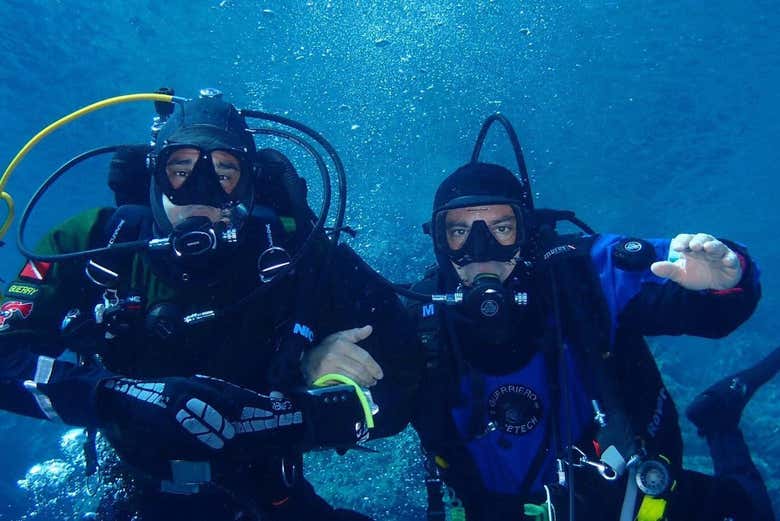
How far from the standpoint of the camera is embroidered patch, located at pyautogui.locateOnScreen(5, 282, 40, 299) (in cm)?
267

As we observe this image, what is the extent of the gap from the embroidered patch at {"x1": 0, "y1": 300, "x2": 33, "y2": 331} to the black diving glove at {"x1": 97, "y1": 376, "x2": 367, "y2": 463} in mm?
765

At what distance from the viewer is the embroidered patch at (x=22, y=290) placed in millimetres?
2672

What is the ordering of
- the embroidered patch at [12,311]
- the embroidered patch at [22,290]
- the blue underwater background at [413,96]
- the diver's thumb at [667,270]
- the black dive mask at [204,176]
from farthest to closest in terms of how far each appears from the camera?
the blue underwater background at [413,96] < the black dive mask at [204,176] < the diver's thumb at [667,270] < the embroidered patch at [22,290] < the embroidered patch at [12,311]

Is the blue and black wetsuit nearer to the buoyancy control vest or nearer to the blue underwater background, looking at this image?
the buoyancy control vest

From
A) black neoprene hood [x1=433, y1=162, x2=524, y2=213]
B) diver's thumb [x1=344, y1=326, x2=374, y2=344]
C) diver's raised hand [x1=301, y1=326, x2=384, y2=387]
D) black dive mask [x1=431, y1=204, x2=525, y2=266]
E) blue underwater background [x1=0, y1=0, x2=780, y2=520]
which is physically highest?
blue underwater background [x1=0, y1=0, x2=780, y2=520]

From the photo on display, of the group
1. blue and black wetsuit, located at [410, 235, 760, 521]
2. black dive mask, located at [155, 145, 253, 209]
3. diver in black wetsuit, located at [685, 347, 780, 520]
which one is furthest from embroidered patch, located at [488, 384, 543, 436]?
diver in black wetsuit, located at [685, 347, 780, 520]

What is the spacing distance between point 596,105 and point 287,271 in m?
34.2

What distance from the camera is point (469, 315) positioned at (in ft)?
11.7

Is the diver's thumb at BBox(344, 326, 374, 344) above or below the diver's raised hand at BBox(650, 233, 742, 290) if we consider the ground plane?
below

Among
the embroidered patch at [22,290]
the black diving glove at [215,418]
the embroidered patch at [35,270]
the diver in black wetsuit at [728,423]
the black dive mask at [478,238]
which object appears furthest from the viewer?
the diver in black wetsuit at [728,423]

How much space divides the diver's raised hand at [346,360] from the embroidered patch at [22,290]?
1602 mm

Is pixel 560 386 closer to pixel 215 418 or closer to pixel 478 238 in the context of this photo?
pixel 478 238

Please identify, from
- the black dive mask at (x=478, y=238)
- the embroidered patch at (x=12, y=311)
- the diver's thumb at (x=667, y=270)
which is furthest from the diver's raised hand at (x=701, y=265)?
the embroidered patch at (x=12, y=311)

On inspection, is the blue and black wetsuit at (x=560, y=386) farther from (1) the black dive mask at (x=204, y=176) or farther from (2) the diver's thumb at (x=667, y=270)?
(1) the black dive mask at (x=204, y=176)
